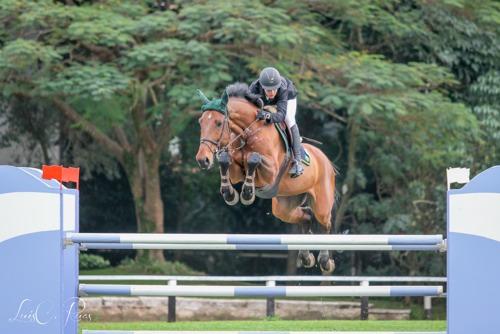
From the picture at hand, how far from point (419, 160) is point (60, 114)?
7106 mm

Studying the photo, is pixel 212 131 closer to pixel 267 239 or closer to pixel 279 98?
pixel 279 98

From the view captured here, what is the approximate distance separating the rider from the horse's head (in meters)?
0.44

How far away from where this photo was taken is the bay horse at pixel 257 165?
7672 mm

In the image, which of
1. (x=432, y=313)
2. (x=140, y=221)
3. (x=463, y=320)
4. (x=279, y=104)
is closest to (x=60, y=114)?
(x=140, y=221)

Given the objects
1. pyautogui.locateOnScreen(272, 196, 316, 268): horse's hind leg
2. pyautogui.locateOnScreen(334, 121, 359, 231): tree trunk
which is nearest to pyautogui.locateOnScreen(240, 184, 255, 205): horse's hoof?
pyautogui.locateOnScreen(272, 196, 316, 268): horse's hind leg

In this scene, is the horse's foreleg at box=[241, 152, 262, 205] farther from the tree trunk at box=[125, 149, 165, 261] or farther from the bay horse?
the tree trunk at box=[125, 149, 165, 261]

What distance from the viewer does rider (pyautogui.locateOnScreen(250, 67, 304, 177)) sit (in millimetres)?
8094

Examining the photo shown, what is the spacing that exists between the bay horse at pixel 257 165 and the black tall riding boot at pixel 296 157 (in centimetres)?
6

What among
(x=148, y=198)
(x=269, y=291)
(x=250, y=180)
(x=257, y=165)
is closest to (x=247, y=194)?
(x=250, y=180)

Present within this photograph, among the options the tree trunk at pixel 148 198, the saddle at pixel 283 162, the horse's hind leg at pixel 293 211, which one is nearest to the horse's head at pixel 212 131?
the saddle at pixel 283 162

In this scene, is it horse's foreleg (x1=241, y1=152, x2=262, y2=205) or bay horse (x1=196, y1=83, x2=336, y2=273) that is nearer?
bay horse (x1=196, y1=83, x2=336, y2=273)

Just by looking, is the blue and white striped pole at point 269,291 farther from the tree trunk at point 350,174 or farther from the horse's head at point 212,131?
the tree trunk at point 350,174

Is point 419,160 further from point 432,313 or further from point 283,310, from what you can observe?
point 283,310

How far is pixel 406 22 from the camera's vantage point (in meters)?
17.8
